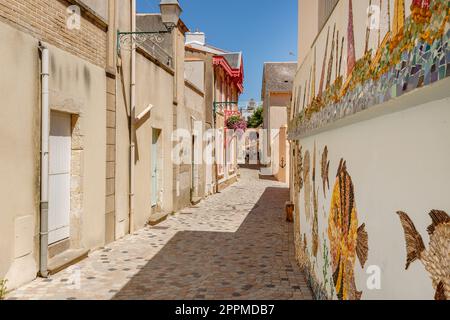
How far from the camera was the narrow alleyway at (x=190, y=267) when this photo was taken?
545 cm

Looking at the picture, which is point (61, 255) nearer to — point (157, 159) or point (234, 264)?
point (234, 264)

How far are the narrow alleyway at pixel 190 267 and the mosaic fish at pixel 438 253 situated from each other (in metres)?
3.51

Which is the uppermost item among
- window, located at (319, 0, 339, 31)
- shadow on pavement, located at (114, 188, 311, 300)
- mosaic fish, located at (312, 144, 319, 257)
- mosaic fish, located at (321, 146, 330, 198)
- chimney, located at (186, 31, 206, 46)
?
chimney, located at (186, 31, 206, 46)

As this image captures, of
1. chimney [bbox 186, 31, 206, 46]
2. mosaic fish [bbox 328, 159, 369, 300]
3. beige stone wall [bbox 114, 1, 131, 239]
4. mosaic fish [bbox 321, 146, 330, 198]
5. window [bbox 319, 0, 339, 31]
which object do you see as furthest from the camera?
chimney [bbox 186, 31, 206, 46]

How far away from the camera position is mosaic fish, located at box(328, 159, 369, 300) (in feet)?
Answer: 10.3

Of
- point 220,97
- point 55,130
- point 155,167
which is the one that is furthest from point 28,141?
point 220,97

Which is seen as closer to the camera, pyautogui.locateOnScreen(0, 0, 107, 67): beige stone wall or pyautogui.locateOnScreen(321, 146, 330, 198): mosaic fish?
pyautogui.locateOnScreen(321, 146, 330, 198): mosaic fish

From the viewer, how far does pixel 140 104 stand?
990cm

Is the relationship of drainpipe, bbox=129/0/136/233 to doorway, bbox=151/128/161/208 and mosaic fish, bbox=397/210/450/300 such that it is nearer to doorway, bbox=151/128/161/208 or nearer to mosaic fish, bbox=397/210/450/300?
doorway, bbox=151/128/161/208

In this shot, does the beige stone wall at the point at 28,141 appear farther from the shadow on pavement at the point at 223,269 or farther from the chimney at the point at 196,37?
the chimney at the point at 196,37

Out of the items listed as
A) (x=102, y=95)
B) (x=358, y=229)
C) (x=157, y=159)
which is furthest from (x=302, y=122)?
(x=157, y=159)

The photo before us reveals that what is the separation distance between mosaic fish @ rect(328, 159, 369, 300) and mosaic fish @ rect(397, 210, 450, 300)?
89 cm

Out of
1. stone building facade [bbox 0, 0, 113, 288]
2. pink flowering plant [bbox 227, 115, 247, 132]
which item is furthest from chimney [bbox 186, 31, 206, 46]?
stone building facade [bbox 0, 0, 113, 288]

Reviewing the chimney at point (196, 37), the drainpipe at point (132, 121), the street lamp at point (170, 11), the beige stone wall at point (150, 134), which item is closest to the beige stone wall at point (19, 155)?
the drainpipe at point (132, 121)
